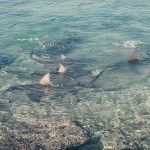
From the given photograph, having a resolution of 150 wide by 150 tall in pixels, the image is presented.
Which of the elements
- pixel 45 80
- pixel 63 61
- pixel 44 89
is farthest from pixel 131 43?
pixel 44 89

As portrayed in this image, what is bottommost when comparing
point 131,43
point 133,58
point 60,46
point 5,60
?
point 131,43

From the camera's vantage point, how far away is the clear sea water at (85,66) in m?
10.2

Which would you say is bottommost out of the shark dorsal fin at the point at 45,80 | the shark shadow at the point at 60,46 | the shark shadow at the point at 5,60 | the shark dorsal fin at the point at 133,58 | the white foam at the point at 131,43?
the white foam at the point at 131,43

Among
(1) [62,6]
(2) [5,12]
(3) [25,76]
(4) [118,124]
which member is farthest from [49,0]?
(4) [118,124]

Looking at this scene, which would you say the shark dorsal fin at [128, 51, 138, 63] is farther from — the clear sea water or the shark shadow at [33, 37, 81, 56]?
the shark shadow at [33, 37, 81, 56]

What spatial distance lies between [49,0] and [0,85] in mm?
16426

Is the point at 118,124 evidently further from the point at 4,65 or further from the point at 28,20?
the point at 28,20

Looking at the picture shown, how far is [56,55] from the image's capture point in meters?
16.4

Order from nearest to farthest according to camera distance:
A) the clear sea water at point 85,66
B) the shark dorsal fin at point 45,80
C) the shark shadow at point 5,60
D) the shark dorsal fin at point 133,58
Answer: the clear sea water at point 85,66 → the shark dorsal fin at point 45,80 → the shark dorsal fin at point 133,58 → the shark shadow at point 5,60

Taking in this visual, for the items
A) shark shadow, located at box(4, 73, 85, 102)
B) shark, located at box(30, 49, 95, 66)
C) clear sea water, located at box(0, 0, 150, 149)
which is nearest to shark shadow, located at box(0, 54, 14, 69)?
clear sea water, located at box(0, 0, 150, 149)

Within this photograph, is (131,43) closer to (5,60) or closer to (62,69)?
(62,69)

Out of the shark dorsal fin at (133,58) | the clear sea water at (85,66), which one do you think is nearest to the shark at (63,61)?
the clear sea water at (85,66)

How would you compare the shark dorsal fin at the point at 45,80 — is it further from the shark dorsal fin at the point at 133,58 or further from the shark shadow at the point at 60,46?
the shark dorsal fin at the point at 133,58

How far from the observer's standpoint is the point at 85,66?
48.7 feet
